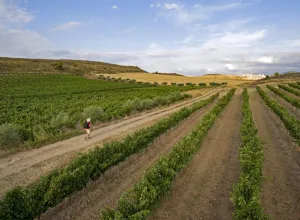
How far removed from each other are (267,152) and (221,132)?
5903 mm

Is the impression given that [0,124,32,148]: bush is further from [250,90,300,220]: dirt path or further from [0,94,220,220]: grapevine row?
[250,90,300,220]: dirt path

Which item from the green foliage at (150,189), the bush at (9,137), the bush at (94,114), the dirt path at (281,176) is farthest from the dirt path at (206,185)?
the bush at (9,137)

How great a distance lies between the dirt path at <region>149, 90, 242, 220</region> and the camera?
1132 centimetres

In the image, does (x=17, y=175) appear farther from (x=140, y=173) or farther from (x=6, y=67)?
(x=6, y=67)

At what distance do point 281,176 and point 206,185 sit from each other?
4439 millimetres

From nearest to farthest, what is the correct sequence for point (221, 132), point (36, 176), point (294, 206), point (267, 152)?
1. point (294, 206)
2. point (36, 176)
3. point (267, 152)
4. point (221, 132)

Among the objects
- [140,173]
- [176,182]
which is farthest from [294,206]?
[140,173]

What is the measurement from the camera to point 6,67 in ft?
386

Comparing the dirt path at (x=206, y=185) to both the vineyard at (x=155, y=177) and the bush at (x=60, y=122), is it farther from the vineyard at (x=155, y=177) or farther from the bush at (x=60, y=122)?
the bush at (x=60, y=122)

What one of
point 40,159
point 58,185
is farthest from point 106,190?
point 40,159

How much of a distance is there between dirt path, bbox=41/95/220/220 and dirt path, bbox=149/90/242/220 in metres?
2.27

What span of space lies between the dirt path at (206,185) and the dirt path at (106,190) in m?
2.27

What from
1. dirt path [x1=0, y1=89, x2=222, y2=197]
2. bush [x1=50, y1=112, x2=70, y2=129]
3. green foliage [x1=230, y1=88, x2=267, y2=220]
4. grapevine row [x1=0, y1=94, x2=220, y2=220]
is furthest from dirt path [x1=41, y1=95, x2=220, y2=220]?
bush [x1=50, y1=112, x2=70, y2=129]

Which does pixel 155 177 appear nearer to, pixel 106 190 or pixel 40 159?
pixel 106 190
